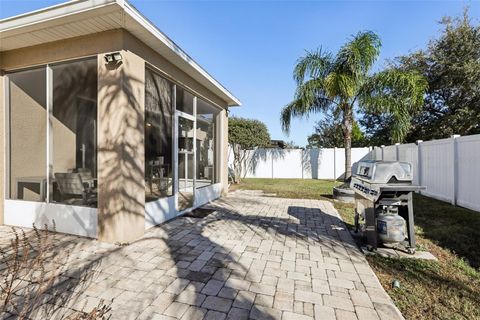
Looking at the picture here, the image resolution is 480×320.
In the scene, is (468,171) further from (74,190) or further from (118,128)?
(74,190)

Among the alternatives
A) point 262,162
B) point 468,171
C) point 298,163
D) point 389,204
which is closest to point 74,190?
point 389,204

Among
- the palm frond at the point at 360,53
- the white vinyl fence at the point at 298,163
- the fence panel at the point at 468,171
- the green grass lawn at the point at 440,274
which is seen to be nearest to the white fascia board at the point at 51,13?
the green grass lawn at the point at 440,274

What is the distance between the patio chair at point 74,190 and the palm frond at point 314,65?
7.38 meters

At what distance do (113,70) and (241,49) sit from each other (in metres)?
6.86

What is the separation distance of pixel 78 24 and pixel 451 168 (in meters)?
9.06

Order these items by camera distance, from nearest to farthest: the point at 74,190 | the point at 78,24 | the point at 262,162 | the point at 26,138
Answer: the point at 78,24 → the point at 74,190 → the point at 26,138 → the point at 262,162

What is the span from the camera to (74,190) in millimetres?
4168

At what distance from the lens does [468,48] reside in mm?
13305

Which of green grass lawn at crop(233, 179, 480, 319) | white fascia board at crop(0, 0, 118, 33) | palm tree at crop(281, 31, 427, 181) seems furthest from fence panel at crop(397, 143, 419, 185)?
white fascia board at crop(0, 0, 118, 33)

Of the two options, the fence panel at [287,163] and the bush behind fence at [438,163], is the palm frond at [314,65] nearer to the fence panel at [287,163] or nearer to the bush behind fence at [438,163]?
the bush behind fence at [438,163]

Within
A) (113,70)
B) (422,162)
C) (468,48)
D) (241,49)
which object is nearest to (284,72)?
(241,49)

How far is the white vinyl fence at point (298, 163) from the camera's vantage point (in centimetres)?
1539

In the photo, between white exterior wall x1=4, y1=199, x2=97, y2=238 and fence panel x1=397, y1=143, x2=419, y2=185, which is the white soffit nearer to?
white exterior wall x1=4, y1=199, x2=97, y2=238

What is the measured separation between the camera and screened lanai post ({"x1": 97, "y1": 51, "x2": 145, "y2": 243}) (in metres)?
3.68
